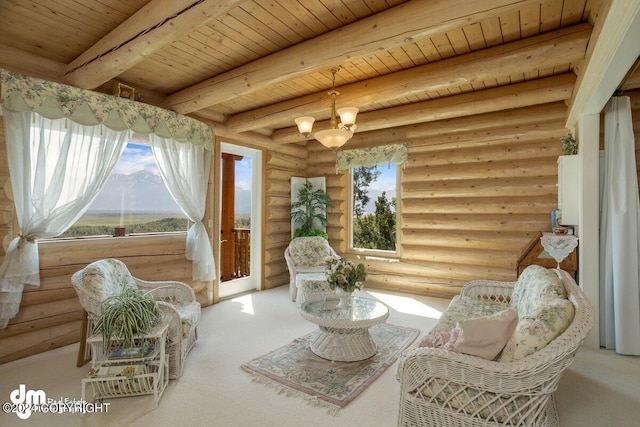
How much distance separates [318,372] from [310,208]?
3.75m

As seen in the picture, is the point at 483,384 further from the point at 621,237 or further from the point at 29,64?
the point at 29,64

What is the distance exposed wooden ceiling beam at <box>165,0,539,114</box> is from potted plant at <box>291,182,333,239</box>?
2782mm

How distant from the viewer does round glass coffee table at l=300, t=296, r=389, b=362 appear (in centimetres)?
289

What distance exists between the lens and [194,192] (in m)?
4.55

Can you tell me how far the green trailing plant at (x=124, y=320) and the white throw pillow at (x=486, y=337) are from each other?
2203 millimetres

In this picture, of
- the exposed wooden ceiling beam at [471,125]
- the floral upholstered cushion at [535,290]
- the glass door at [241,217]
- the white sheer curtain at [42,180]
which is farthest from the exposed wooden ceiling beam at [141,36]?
the exposed wooden ceiling beam at [471,125]

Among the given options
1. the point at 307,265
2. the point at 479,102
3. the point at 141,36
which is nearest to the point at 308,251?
the point at 307,265

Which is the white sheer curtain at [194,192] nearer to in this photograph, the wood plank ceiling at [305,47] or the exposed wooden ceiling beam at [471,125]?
the wood plank ceiling at [305,47]

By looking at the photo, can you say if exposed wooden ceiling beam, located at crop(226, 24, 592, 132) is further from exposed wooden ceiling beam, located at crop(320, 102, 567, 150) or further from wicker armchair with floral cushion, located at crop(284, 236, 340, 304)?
wicker armchair with floral cushion, located at crop(284, 236, 340, 304)

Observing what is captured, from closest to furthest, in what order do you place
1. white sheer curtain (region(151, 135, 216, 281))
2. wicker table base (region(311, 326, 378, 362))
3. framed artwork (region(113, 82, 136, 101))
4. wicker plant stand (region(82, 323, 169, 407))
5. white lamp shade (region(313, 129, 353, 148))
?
wicker plant stand (region(82, 323, 169, 407)), wicker table base (region(311, 326, 378, 362)), white lamp shade (region(313, 129, 353, 148)), framed artwork (region(113, 82, 136, 101)), white sheer curtain (region(151, 135, 216, 281))

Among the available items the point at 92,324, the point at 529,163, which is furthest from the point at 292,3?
the point at 529,163

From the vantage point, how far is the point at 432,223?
17.7ft

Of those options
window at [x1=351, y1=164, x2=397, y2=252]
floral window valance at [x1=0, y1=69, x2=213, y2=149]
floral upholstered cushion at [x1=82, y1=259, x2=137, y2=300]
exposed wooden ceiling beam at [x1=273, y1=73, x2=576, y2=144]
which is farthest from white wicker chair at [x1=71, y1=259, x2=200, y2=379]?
window at [x1=351, y1=164, x2=397, y2=252]

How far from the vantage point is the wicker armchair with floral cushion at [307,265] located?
4.59 m
